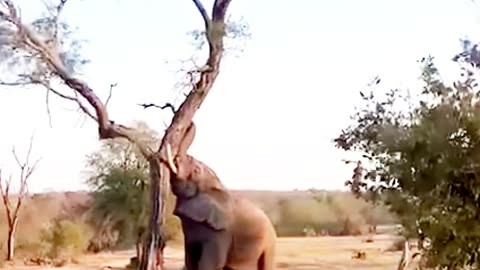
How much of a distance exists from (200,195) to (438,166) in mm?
4690

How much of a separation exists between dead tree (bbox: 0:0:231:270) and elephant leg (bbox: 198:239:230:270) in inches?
52.5

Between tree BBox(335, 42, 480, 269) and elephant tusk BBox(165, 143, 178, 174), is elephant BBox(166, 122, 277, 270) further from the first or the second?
tree BBox(335, 42, 480, 269)

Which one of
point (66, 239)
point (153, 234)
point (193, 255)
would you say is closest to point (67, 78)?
point (153, 234)

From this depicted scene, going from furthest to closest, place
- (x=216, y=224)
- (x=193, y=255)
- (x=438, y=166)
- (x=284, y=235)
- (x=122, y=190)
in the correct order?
1. (x=284, y=235)
2. (x=122, y=190)
3. (x=193, y=255)
4. (x=216, y=224)
5. (x=438, y=166)

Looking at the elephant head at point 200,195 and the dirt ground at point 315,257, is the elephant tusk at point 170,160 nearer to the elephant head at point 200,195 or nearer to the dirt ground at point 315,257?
the elephant head at point 200,195

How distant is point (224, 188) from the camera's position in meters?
9.54

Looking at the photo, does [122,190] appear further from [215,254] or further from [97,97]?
[215,254]

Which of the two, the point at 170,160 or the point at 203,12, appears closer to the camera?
the point at 170,160

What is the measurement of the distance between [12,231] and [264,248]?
53.0 ft

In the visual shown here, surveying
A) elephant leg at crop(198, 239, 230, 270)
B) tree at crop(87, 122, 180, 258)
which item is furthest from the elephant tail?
tree at crop(87, 122, 180, 258)

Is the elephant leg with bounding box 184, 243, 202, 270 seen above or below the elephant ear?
below

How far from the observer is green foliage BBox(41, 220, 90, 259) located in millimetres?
24391

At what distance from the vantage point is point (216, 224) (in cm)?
920

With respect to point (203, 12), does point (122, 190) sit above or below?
below
